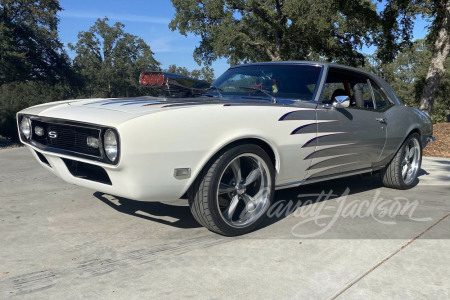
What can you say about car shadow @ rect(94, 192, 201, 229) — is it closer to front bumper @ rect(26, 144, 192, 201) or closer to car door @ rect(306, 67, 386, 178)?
front bumper @ rect(26, 144, 192, 201)

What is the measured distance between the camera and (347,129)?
379 centimetres

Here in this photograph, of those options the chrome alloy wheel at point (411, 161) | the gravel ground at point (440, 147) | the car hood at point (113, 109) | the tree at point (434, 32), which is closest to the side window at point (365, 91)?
the chrome alloy wheel at point (411, 161)

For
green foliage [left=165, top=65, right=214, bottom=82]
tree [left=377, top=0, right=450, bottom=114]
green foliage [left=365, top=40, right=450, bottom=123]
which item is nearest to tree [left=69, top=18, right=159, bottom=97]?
green foliage [left=165, top=65, right=214, bottom=82]

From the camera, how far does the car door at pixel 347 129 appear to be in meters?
3.57

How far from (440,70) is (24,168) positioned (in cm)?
1046

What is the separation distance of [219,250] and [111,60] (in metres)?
53.9

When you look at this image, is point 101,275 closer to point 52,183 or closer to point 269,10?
point 52,183

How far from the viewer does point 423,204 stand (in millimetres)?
4129

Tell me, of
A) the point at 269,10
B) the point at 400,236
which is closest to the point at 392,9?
the point at 269,10

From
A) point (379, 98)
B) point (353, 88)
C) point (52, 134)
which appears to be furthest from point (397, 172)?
point (52, 134)

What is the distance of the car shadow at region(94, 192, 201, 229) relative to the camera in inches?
131

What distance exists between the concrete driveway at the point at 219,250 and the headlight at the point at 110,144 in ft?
2.22

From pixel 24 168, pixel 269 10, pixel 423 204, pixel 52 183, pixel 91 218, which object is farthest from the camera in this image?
pixel 269 10

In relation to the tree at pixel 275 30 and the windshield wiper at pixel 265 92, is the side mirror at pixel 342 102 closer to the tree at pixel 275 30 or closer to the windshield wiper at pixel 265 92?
the windshield wiper at pixel 265 92
